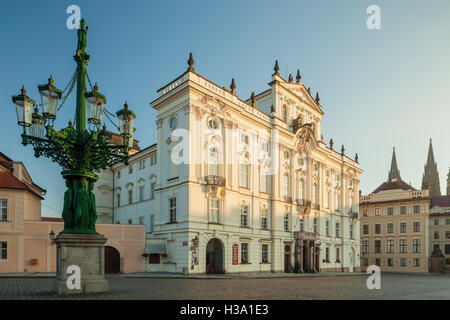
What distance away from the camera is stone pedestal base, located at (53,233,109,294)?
15.0 metres

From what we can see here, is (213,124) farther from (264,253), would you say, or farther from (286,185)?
(264,253)

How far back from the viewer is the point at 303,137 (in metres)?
48.2

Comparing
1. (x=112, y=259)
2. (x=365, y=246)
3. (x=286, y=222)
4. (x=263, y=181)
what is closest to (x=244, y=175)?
(x=263, y=181)

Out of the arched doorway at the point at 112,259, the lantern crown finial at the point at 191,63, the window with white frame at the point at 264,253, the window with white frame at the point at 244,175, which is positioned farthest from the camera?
the window with white frame at the point at 264,253

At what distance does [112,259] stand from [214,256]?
8943 mm

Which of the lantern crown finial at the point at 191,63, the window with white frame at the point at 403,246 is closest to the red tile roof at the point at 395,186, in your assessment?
the window with white frame at the point at 403,246

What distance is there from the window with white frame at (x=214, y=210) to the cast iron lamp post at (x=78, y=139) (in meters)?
19.0

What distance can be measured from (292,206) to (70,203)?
3245 cm

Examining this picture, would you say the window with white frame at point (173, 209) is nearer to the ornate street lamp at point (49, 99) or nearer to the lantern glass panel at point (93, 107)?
the lantern glass panel at point (93, 107)

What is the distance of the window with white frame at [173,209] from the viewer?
34.8 meters

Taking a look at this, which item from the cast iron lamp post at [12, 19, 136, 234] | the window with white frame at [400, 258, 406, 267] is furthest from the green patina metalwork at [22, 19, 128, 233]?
the window with white frame at [400, 258, 406, 267]

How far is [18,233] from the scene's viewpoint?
33.6 metres

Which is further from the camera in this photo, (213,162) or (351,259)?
(351,259)
